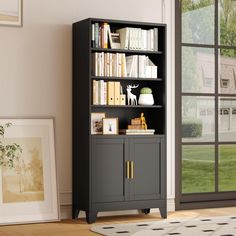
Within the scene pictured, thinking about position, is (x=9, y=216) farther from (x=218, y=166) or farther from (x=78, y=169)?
(x=218, y=166)

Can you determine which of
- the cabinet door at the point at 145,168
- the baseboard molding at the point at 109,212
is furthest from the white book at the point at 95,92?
the baseboard molding at the point at 109,212

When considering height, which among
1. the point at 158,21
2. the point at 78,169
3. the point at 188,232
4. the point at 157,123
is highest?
the point at 158,21

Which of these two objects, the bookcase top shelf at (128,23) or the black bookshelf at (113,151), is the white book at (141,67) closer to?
the black bookshelf at (113,151)

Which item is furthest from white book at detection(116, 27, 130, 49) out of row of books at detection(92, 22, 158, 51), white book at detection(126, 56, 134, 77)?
white book at detection(126, 56, 134, 77)

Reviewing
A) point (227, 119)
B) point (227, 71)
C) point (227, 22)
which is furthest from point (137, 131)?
point (227, 22)

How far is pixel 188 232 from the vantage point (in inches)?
222

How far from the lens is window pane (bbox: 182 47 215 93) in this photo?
7.23m

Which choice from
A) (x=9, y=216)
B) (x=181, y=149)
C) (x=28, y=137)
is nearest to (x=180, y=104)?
(x=181, y=149)

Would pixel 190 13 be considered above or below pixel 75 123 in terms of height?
above

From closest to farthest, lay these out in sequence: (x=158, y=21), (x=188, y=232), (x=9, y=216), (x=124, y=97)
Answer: (x=188, y=232) < (x=9, y=216) < (x=124, y=97) < (x=158, y=21)

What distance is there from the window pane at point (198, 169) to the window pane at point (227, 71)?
0.69m

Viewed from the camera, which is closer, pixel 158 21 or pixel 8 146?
pixel 8 146

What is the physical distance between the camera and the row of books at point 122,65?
628 centimetres

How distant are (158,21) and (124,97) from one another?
3.33 ft
